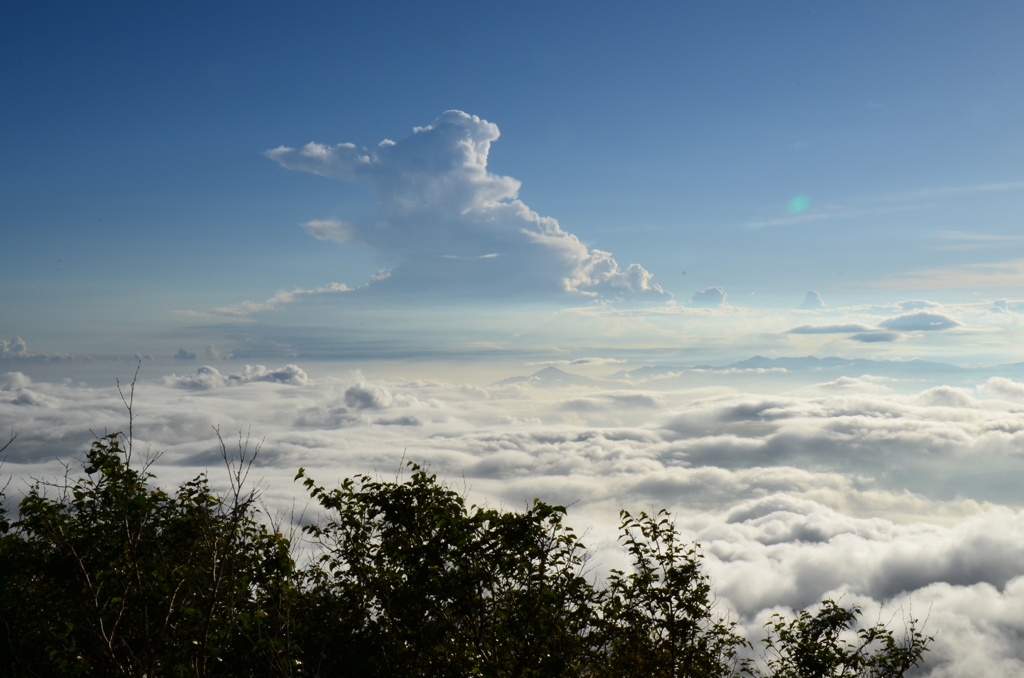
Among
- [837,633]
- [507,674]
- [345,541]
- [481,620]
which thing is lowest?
[837,633]

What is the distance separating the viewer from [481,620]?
12148 mm

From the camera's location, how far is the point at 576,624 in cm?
1274

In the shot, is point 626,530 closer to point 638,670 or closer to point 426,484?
point 638,670

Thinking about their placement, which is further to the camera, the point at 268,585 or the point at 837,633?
the point at 837,633

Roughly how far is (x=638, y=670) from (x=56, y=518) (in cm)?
1378

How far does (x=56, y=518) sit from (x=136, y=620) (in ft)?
10.0

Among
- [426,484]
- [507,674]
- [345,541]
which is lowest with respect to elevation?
[507,674]

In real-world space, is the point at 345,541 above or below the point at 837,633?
above

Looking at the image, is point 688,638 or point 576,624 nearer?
point 576,624

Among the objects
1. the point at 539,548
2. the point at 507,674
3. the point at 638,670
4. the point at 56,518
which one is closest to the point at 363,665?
the point at 507,674

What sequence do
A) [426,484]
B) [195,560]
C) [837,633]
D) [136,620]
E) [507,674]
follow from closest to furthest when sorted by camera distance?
1. [507,674]
2. [136,620]
3. [426,484]
4. [195,560]
5. [837,633]

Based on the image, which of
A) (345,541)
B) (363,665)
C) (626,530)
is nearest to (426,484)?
(345,541)

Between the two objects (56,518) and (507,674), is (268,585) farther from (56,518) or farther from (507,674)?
(507,674)

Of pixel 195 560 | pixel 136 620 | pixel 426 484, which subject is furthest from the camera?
pixel 195 560
